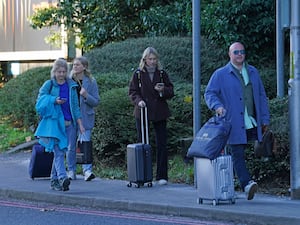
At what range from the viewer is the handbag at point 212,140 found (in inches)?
306

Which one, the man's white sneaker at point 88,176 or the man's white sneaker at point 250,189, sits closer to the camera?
the man's white sneaker at point 250,189

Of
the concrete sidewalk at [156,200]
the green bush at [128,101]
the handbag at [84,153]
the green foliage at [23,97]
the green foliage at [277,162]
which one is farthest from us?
the green foliage at [23,97]

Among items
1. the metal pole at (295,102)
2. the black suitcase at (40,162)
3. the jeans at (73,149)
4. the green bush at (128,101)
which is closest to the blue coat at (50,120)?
the jeans at (73,149)

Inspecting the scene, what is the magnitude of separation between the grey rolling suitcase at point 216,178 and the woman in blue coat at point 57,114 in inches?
78.4

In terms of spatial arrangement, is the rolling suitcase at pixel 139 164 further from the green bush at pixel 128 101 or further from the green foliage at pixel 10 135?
the green foliage at pixel 10 135

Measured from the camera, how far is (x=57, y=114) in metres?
9.10

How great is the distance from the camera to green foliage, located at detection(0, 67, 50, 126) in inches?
563

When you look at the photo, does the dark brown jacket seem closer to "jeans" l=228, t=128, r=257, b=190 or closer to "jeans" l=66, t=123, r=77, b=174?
"jeans" l=66, t=123, r=77, b=174

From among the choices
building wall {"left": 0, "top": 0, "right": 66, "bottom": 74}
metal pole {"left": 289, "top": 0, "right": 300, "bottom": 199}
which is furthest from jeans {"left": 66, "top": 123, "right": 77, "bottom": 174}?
building wall {"left": 0, "top": 0, "right": 66, "bottom": 74}

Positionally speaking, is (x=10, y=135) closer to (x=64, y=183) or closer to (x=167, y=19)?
(x=167, y=19)

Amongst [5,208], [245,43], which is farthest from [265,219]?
[245,43]

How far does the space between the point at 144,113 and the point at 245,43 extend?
19.5ft

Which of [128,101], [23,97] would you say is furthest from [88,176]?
[23,97]

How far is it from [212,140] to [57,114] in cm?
235
